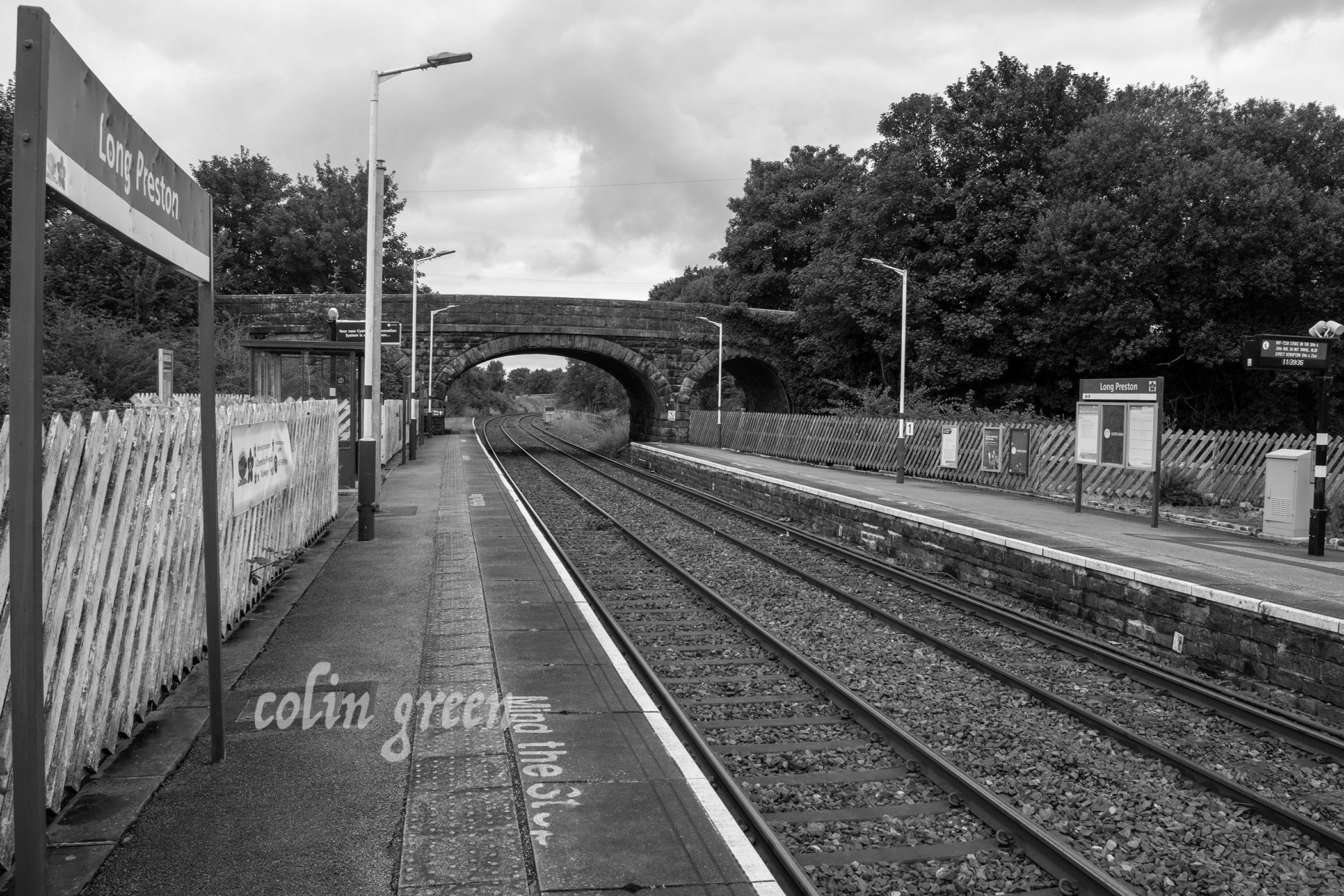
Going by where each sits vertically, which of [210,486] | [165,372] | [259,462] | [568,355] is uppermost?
[568,355]

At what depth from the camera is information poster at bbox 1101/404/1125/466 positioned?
505 inches

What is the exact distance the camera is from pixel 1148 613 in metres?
8.19

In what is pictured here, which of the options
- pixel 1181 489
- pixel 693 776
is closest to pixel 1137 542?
pixel 1181 489

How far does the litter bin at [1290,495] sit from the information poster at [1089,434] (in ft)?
7.11

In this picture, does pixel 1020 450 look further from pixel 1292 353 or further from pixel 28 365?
pixel 28 365

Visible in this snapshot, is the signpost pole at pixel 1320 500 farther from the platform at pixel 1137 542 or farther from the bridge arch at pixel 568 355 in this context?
the bridge arch at pixel 568 355

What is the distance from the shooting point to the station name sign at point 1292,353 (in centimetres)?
1089

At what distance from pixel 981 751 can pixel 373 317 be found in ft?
35.6

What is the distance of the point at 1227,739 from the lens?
5.91 meters

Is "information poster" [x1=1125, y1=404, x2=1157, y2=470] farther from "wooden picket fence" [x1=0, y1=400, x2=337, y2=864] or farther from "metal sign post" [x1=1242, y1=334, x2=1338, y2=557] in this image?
"wooden picket fence" [x1=0, y1=400, x2=337, y2=864]

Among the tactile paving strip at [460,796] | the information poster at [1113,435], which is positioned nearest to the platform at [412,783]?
the tactile paving strip at [460,796]

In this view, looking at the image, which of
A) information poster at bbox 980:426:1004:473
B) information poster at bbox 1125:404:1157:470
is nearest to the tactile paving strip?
information poster at bbox 1125:404:1157:470

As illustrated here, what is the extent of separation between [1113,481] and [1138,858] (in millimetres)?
13151

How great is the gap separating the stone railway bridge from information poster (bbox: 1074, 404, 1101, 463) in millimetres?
28812
